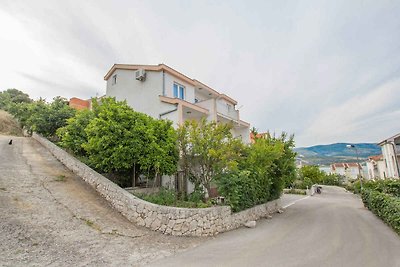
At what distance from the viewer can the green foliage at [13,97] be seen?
39.1 meters

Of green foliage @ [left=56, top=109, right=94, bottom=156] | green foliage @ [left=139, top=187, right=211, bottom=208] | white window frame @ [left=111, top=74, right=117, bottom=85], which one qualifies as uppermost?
white window frame @ [left=111, top=74, right=117, bottom=85]

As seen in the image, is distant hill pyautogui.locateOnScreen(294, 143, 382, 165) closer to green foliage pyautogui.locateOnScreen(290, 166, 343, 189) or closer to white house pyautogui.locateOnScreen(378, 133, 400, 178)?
white house pyautogui.locateOnScreen(378, 133, 400, 178)

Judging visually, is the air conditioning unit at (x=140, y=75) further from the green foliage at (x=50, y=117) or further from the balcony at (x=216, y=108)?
the green foliage at (x=50, y=117)

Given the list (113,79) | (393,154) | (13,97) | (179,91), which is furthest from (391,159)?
(13,97)

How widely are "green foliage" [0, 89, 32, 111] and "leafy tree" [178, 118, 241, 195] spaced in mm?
41382

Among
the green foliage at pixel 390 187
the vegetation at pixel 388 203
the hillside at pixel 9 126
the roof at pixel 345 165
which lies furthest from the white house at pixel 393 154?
the roof at pixel 345 165

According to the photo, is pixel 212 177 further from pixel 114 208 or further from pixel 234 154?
pixel 114 208

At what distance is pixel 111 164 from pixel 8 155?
9345 mm

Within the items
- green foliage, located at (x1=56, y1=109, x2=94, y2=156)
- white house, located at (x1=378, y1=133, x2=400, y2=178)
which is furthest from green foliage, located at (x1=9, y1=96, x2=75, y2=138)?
white house, located at (x1=378, y1=133, x2=400, y2=178)

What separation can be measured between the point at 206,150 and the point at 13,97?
157 feet

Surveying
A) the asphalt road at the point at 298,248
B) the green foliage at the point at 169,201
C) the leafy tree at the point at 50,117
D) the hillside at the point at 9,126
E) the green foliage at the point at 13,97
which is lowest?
the asphalt road at the point at 298,248

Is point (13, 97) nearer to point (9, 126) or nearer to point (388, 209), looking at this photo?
point (9, 126)

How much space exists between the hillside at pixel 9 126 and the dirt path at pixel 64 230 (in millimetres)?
→ 22808

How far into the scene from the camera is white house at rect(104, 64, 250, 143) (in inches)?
660
